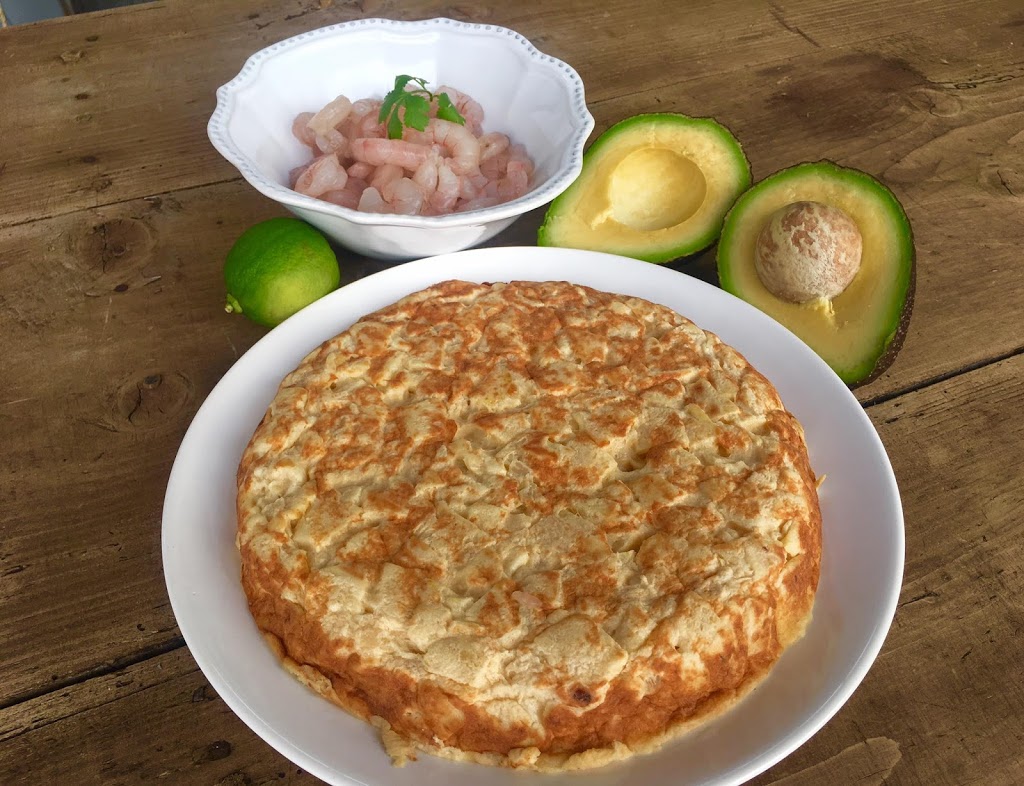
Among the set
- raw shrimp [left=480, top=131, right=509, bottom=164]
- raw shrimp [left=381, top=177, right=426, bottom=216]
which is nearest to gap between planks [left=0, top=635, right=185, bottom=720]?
raw shrimp [left=381, top=177, right=426, bottom=216]

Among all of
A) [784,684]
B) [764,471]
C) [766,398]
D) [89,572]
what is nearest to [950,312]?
[766,398]

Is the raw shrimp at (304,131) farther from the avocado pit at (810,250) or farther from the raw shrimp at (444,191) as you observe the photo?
the avocado pit at (810,250)

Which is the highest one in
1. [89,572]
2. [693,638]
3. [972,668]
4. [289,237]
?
[289,237]

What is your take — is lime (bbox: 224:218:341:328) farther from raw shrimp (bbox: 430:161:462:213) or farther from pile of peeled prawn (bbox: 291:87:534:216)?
raw shrimp (bbox: 430:161:462:213)

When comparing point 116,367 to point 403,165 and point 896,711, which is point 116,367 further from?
point 896,711

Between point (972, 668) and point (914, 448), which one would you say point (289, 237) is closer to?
point (914, 448)

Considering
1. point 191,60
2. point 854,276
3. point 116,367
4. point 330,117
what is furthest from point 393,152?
point 191,60

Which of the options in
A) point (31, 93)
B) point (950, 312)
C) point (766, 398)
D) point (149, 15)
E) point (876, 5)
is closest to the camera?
point (766, 398)
